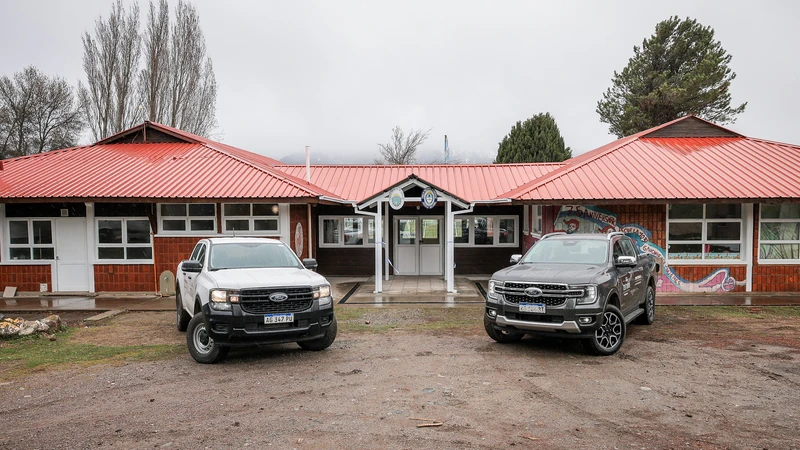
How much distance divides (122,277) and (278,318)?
999cm

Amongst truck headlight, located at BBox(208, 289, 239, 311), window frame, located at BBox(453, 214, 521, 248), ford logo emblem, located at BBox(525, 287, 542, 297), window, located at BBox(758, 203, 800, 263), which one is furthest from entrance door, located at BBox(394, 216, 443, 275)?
truck headlight, located at BBox(208, 289, 239, 311)

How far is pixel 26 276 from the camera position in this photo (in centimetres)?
1481

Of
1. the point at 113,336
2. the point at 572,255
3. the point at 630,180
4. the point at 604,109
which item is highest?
the point at 604,109

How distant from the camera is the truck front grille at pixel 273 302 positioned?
7.08 meters

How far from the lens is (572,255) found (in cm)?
887

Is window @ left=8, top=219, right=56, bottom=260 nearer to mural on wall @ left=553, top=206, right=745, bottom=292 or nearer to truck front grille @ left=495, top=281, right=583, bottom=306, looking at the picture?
truck front grille @ left=495, top=281, right=583, bottom=306

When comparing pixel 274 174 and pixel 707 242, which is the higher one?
pixel 274 174

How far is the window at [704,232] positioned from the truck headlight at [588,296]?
837cm

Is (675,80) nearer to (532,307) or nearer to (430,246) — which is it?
(430,246)

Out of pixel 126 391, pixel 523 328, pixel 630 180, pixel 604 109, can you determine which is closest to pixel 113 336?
pixel 126 391

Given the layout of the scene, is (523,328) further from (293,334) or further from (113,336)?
(113,336)

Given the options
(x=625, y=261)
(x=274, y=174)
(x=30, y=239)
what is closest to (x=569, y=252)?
(x=625, y=261)

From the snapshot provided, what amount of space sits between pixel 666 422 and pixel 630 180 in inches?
423

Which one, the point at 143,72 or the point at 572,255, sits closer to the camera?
the point at 572,255
